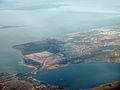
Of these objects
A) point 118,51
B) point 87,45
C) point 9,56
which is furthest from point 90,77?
point 9,56

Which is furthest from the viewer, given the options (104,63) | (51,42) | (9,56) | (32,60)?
(51,42)

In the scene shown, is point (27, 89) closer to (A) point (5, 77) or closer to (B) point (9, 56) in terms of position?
(A) point (5, 77)

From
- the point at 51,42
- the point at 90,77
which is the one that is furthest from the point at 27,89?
the point at 51,42

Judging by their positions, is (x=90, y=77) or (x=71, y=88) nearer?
(x=71, y=88)

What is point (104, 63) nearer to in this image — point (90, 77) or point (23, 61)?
point (90, 77)

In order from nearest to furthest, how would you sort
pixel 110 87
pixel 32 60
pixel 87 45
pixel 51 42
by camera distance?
1. pixel 110 87
2. pixel 32 60
3. pixel 87 45
4. pixel 51 42

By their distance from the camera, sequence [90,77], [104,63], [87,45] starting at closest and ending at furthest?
[90,77] < [104,63] < [87,45]
